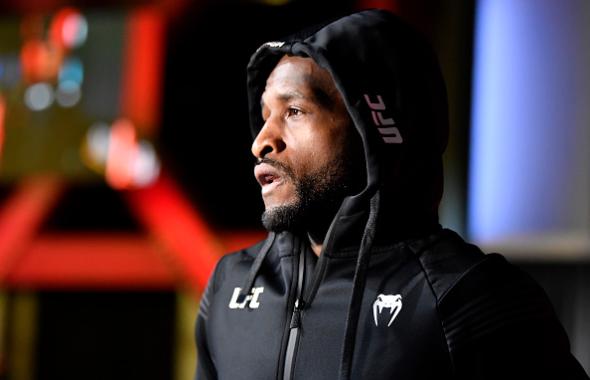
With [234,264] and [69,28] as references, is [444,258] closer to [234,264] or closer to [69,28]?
[234,264]

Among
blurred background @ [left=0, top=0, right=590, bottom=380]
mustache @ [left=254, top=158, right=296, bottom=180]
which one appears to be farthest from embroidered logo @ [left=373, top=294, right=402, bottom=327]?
blurred background @ [left=0, top=0, right=590, bottom=380]

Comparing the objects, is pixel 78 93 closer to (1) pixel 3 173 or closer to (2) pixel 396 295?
(1) pixel 3 173

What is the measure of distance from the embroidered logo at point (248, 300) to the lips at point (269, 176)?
155 millimetres

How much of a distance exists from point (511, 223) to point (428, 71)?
1.89 metres

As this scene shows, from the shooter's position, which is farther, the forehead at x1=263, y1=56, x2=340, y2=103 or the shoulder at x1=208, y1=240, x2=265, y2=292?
the shoulder at x1=208, y1=240, x2=265, y2=292

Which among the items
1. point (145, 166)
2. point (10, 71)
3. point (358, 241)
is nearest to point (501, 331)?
point (358, 241)

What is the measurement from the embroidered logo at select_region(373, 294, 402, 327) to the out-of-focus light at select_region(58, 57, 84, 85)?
3358mm

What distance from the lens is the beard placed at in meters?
1.16

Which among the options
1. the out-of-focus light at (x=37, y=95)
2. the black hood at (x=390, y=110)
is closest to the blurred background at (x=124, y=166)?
the out-of-focus light at (x=37, y=95)

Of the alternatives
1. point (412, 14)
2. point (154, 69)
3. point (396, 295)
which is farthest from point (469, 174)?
point (396, 295)

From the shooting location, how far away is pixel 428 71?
1.20 m

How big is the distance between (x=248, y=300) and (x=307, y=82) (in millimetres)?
338

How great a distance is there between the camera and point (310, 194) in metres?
1.17

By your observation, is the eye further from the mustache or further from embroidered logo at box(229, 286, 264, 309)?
embroidered logo at box(229, 286, 264, 309)
